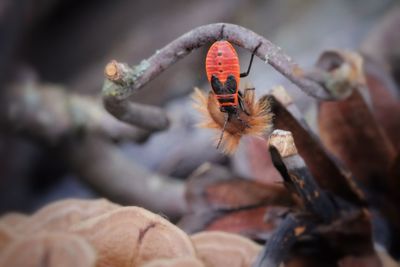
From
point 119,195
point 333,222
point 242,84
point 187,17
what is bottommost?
point 119,195

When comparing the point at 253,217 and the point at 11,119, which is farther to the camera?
the point at 11,119

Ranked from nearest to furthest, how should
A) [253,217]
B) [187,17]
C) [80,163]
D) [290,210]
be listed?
[290,210], [253,217], [80,163], [187,17]

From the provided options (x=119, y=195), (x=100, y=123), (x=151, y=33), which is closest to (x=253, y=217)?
(x=119, y=195)

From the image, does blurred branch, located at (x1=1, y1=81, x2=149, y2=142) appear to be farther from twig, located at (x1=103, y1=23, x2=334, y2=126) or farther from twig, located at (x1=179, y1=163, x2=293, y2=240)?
twig, located at (x1=103, y1=23, x2=334, y2=126)

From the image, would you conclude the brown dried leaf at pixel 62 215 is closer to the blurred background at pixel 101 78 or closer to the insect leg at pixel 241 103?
the insect leg at pixel 241 103

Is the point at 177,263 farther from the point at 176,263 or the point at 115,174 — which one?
the point at 115,174

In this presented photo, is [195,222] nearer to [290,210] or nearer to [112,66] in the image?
[290,210]

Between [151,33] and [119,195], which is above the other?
[151,33]

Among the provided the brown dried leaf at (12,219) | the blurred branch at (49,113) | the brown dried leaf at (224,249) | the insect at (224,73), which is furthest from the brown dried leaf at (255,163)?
the blurred branch at (49,113)

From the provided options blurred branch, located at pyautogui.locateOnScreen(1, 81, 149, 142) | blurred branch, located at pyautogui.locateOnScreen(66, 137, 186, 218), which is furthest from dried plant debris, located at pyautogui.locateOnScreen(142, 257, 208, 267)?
blurred branch, located at pyautogui.locateOnScreen(1, 81, 149, 142)
